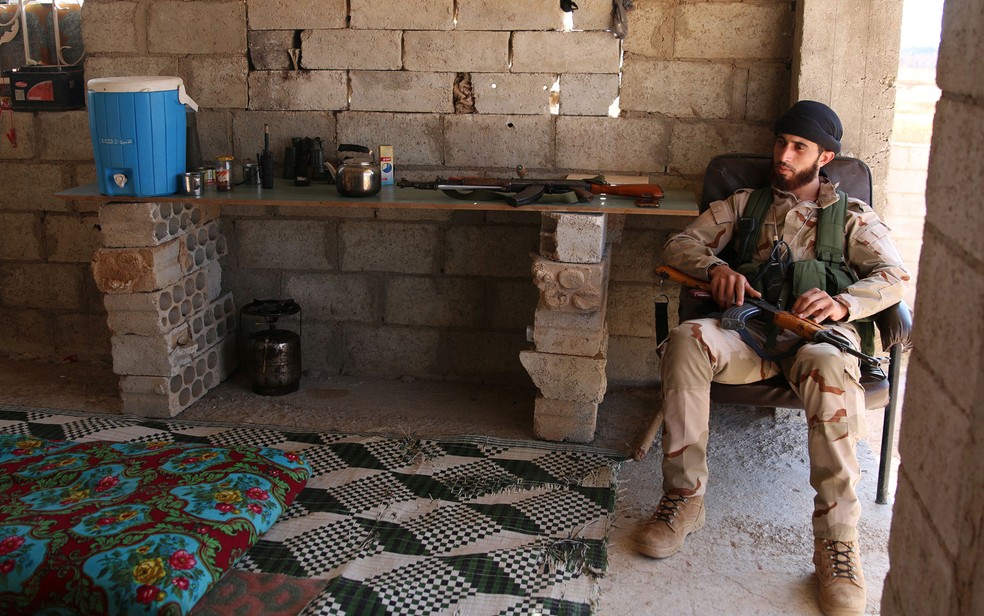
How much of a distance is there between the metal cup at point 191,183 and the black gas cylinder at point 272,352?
671 mm

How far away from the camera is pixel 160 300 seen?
4.12 m

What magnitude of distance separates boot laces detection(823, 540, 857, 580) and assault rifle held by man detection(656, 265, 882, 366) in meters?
0.64

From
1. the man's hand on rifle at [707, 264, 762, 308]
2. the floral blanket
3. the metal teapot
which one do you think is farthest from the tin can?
the man's hand on rifle at [707, 264, 762, 308]

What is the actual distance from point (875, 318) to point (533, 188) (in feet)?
4.86

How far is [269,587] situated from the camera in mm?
2896

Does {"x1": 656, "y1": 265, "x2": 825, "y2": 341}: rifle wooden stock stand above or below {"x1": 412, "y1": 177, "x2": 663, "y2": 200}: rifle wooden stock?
below

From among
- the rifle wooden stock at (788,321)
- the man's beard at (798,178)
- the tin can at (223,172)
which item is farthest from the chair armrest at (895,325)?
the tin can at (223,172)

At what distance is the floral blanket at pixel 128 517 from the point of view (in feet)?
8.62

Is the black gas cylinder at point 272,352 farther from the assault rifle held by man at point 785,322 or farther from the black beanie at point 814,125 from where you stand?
the black beanie at point 814,125

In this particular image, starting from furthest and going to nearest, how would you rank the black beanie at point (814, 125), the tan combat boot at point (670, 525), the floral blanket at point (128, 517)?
1. the black beanie at point (814, 125)
2. the tan combat boot at point (670, 525)
3. the floral blanket at point (128, 517)

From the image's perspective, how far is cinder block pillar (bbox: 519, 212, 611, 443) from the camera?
12.4ft

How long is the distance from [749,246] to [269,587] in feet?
7.19

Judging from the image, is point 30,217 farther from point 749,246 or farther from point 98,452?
point 749,246

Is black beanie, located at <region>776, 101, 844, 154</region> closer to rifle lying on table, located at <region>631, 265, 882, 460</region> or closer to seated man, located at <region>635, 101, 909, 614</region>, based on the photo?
seated man, located at <region>635, 101, 909, 614</region>
